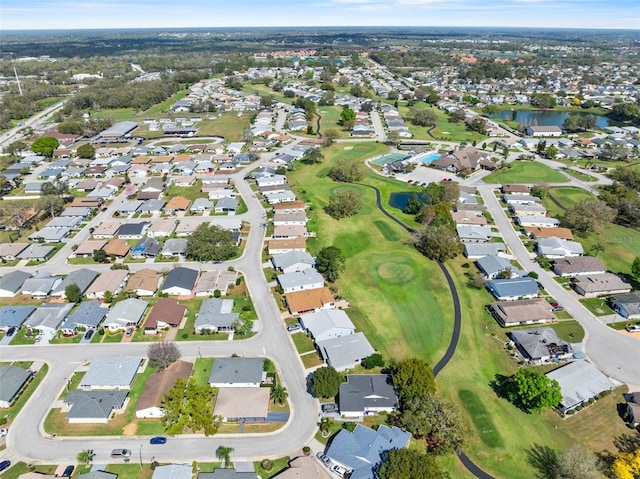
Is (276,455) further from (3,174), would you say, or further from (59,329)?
(3,174)

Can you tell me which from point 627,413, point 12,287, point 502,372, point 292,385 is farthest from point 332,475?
point 12,287

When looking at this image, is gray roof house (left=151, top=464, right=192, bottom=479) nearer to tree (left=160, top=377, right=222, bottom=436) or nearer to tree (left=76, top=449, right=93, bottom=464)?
tree (left=160, top=377, right=222, bottom=436)

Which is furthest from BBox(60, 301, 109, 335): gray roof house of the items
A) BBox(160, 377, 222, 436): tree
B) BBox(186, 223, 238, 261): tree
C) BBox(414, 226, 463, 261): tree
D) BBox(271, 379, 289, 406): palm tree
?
BBox(414, 226, 463, 261): tree

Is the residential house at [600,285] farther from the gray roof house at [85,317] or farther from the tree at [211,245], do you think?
the gray roof house at [85,317]

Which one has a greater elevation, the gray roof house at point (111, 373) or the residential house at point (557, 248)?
the residential house at point (557, 248)

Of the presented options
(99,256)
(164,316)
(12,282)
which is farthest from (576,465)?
(12,282)

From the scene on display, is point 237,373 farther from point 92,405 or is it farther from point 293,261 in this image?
point 293,261

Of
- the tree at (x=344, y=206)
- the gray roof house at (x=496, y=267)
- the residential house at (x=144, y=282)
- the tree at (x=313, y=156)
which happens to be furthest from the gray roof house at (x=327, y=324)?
the tree at (x=313, y=156)
